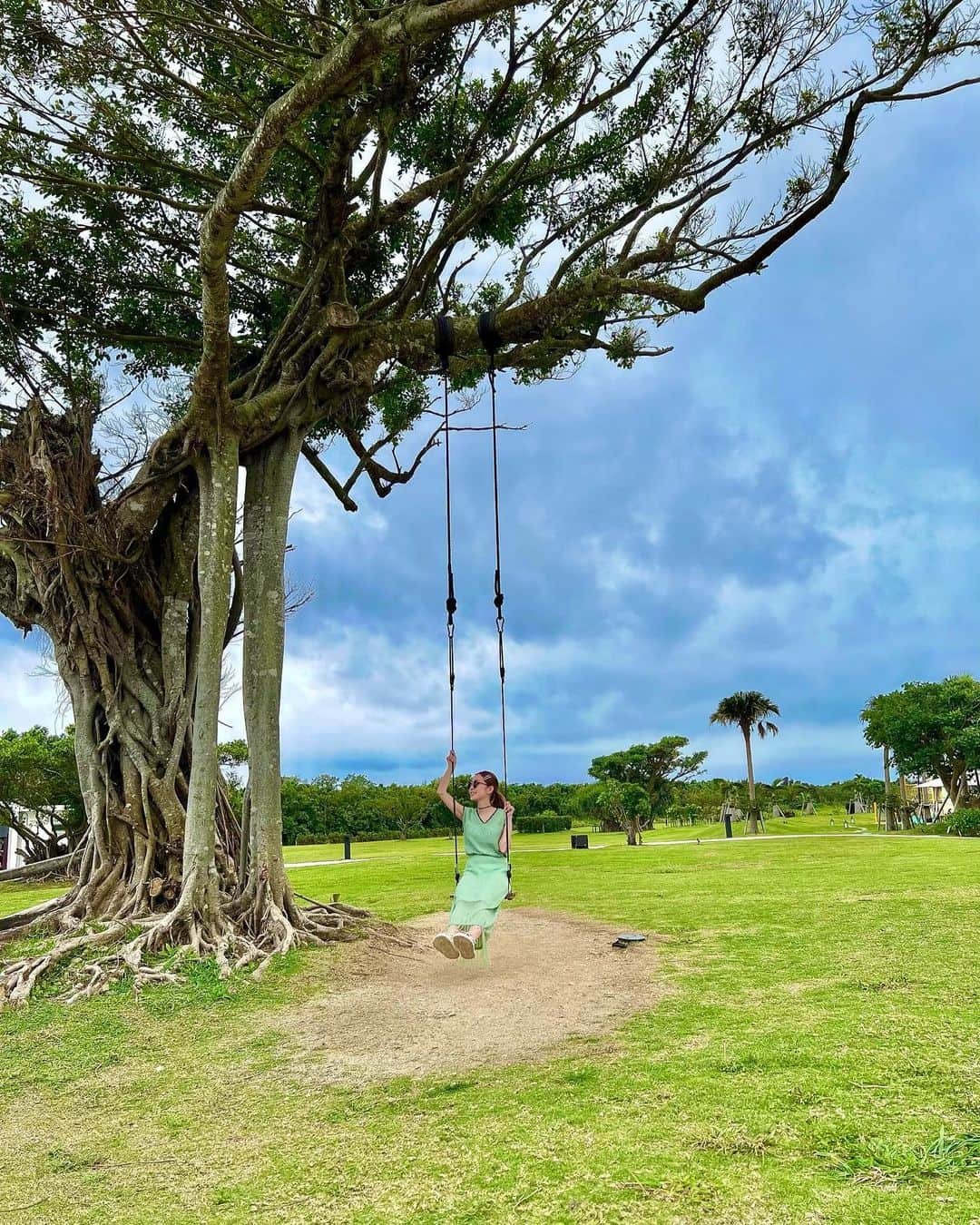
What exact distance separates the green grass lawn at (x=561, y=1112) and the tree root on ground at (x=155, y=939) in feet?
1.12

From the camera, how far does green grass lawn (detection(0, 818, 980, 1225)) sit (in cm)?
273

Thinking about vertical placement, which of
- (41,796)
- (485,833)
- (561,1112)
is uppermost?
(41,796)

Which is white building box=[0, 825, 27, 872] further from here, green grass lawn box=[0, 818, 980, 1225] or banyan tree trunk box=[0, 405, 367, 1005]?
green grass lawn box=[0, 818, 980, 1225]

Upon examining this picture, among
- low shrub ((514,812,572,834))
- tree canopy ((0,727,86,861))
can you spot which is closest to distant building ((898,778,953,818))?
low shrub ((514,812,572,834))

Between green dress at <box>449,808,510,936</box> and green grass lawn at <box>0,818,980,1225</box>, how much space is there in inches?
23.4

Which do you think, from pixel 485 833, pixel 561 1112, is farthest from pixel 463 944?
pixel 561 1112

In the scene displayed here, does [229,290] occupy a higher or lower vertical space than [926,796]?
higher

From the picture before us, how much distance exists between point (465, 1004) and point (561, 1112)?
7.53 ft

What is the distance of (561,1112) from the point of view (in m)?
3.45

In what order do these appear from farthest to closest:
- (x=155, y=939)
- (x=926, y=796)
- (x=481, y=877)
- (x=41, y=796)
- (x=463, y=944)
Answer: (x=926, y=796)
(x=41, y=796)
(x=155, y=939)
(x=481, y=877)
(x=463, y=944)

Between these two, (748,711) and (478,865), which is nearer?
(478,865)

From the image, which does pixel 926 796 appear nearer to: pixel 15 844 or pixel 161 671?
pixel 15 844

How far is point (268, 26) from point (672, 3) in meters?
4.40

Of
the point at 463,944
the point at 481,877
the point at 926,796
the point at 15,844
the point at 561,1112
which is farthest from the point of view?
the point at 926,796
